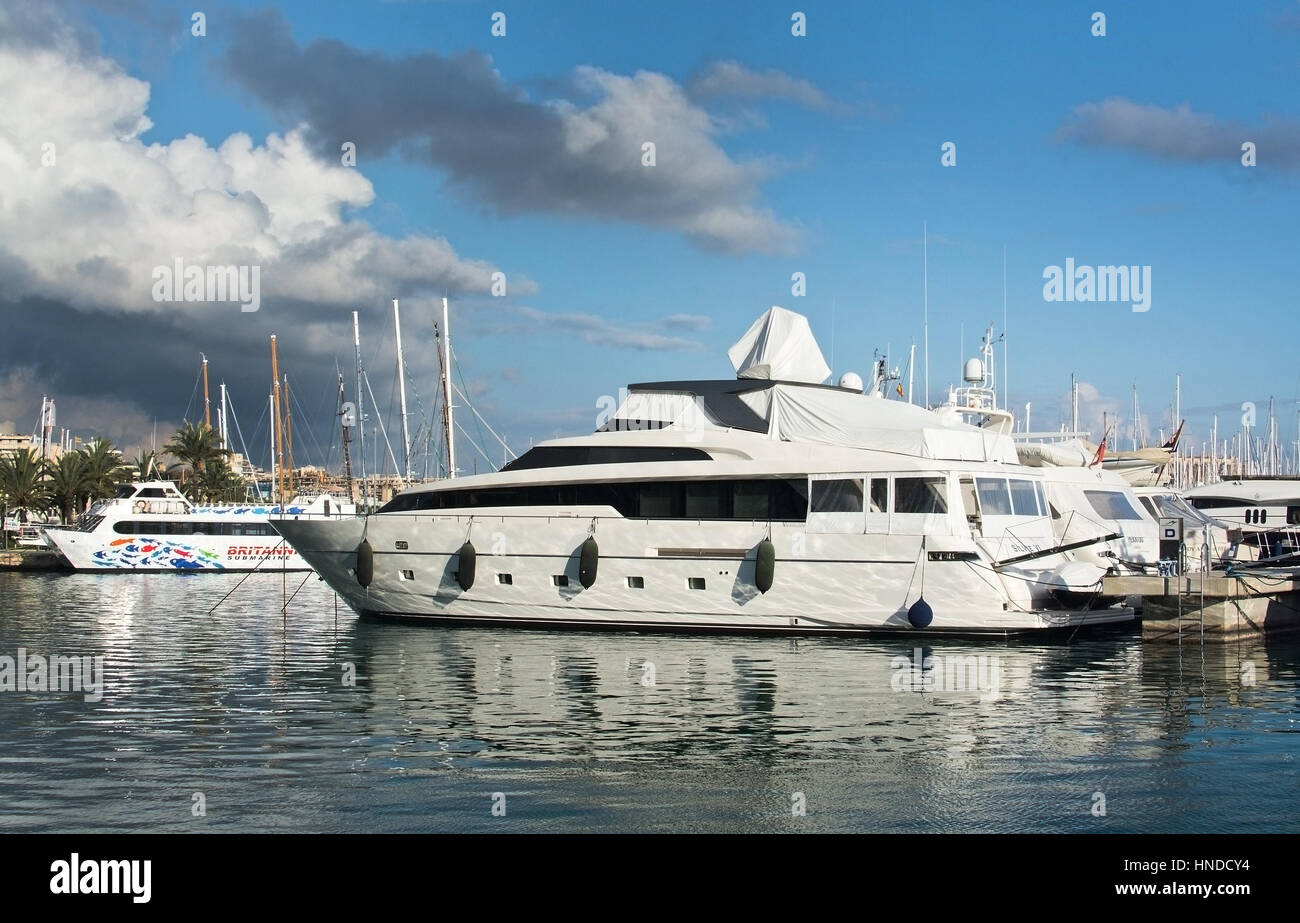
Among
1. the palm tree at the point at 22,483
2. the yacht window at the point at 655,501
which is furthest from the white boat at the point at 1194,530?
the palm tree at the point at 22,483

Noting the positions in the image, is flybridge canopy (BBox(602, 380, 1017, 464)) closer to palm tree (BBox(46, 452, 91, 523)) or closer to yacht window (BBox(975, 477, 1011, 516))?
yacht window (BBox(975, 477, 1011, 516))

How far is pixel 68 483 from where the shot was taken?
71.1m

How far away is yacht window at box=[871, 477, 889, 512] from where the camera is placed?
2381 cm

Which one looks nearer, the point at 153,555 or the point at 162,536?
the point at 162,536

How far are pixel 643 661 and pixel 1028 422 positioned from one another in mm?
23859

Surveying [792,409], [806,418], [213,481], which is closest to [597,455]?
[792,409]

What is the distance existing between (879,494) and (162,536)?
4572 cm

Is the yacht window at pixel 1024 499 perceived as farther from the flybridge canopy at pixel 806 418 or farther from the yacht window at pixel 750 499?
the yacht window at pixel 750 499

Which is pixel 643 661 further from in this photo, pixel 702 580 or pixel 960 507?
pixel 960 507

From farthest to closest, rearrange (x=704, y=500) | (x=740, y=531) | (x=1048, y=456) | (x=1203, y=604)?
(x=1048, y=456) → (x=704, y=500) → (x=740, y=531) → (x=1203, y=604)

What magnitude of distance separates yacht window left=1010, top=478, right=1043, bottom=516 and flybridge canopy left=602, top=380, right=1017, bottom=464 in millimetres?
941

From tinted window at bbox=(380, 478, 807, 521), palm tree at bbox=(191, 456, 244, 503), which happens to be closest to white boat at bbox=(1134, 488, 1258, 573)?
tinted window at bbox=(380, 478, 807, 521)

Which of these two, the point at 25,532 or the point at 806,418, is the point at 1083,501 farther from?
the point at 25,532
